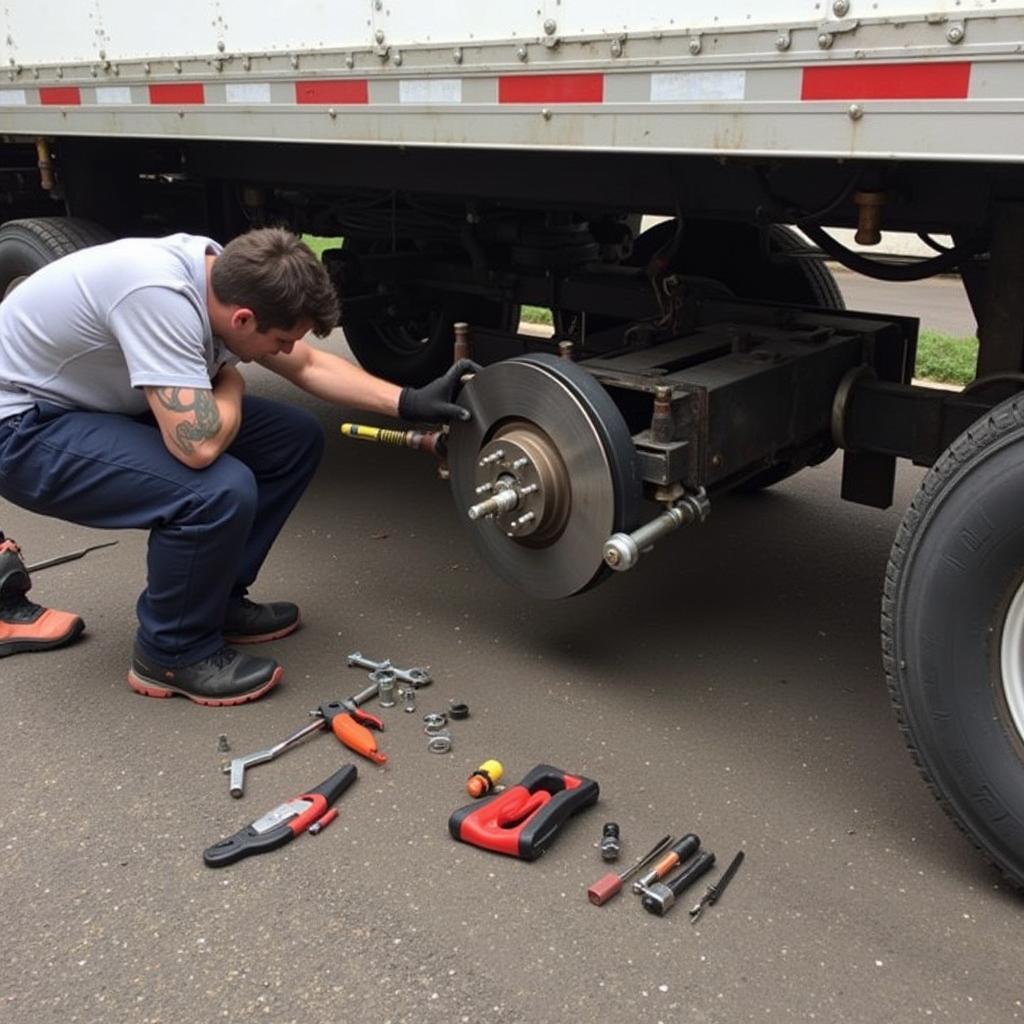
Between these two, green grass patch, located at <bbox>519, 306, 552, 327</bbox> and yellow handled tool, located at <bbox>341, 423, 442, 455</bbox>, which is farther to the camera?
green grass patch, located at <bbox>519, 306, 552, 327</bbox>

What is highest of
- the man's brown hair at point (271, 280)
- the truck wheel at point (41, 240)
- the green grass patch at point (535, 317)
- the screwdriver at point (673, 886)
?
the man's brown hair at point (271, 280)

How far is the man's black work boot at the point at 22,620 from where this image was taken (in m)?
3.12

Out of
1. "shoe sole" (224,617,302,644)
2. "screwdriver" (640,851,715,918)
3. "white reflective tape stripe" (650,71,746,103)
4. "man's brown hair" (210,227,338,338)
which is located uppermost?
"white reflective tape stripe" (650,71,746,103)

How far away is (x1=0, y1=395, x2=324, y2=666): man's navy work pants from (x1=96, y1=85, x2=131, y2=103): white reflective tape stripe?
1.23 metres

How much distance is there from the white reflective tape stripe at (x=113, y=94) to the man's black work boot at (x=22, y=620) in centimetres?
147

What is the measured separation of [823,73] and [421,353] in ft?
11.2

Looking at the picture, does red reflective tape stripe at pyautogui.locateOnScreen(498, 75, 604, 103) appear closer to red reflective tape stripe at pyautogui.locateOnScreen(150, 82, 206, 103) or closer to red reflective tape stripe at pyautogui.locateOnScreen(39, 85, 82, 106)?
red reflective tape stripe at pyautogui.locateOnScreen(150, 82, 206, 103)

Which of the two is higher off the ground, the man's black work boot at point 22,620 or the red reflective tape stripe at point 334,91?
the red reflective tape stripe at point 334,91

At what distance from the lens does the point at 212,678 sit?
2867mm

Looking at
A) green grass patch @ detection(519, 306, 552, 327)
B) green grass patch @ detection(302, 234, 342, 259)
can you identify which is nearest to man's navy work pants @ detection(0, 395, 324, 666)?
green grass patch @ detection(302, 234, 342, 259)

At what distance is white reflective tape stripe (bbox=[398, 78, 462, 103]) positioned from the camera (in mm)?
2648

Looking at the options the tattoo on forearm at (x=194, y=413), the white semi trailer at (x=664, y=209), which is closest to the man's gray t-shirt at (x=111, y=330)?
the tattoo on forearm at (x=194, y=413)

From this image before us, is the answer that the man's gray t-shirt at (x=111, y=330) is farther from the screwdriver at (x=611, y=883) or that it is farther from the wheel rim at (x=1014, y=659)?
the wheel rim at (x=1014, y=659)

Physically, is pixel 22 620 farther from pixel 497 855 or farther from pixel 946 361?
pixel 946 361
